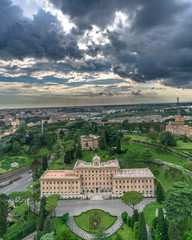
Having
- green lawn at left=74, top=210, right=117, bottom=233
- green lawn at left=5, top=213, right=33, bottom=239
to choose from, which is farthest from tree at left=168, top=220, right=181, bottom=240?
green lawn at left=5, top=213, right=33, bottom=239

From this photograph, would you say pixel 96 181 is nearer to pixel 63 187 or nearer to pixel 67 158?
pixel 63 187

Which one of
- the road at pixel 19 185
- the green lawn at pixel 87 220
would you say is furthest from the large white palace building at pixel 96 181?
the road at pixel 19 185

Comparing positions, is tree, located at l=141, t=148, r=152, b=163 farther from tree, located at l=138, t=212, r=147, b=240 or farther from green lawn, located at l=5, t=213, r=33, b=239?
green lawn, located at l=5, t=213, r=33, b=239

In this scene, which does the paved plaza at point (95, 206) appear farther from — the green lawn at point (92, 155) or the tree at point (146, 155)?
the green lawn at point (92, 155)

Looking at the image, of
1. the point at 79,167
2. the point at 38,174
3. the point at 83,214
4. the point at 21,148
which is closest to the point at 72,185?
the point at 79,167

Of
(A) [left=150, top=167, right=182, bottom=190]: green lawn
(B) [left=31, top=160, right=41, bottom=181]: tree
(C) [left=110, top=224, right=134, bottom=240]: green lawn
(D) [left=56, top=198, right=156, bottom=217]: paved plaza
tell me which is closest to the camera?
(C) [left=110, top=224, right=134, bottom=240]: green lawn
